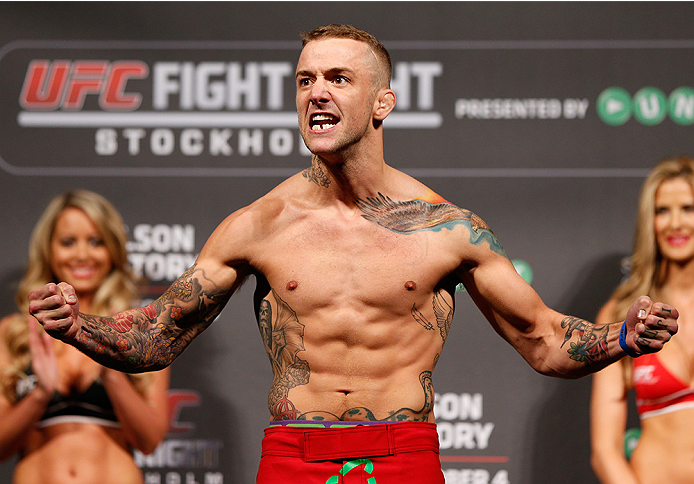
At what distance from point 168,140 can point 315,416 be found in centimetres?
207

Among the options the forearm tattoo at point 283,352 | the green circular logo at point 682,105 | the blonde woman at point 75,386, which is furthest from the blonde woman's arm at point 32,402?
the green circular logo at point 682,105

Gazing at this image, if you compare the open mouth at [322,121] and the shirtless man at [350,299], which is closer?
the shirtless man at [350,299]

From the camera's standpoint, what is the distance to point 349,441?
82.8 inches

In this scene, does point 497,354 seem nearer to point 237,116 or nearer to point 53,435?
point 237,116

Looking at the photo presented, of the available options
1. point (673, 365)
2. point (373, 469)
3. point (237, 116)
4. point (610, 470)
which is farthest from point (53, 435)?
point (673, 365)

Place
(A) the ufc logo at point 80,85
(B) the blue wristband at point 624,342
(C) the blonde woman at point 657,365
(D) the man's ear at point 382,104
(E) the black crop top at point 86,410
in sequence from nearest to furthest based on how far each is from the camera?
(B) the blue wristband at point 624,342 → (D) the man's ear at point 382,104 → (C) the blonde woman at point 657,365 → (E) the black crop top at point 86,410 → (A) the ufc logo at point 80,85

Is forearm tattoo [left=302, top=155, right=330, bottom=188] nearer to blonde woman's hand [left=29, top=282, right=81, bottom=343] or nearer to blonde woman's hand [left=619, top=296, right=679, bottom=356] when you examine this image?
blonde woman's hand [left=29, top=282, right=81, bottom=343]

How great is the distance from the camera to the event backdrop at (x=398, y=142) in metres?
3.71

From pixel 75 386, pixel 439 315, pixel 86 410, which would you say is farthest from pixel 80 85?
pixel 439 315

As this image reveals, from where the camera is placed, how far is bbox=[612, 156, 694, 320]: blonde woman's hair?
11.7ft

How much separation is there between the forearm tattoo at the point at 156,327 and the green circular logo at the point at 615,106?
2.26 metres

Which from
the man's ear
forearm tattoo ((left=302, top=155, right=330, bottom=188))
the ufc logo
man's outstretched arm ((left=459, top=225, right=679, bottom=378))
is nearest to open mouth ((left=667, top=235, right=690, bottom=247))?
man's outstretched arm ((left=459, top=225, right=679, bottom=378))

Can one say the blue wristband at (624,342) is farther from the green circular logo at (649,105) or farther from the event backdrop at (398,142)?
the green circular logo at (649,105)

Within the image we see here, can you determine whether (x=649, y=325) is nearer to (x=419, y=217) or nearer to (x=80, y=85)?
(x=419, y=217)
